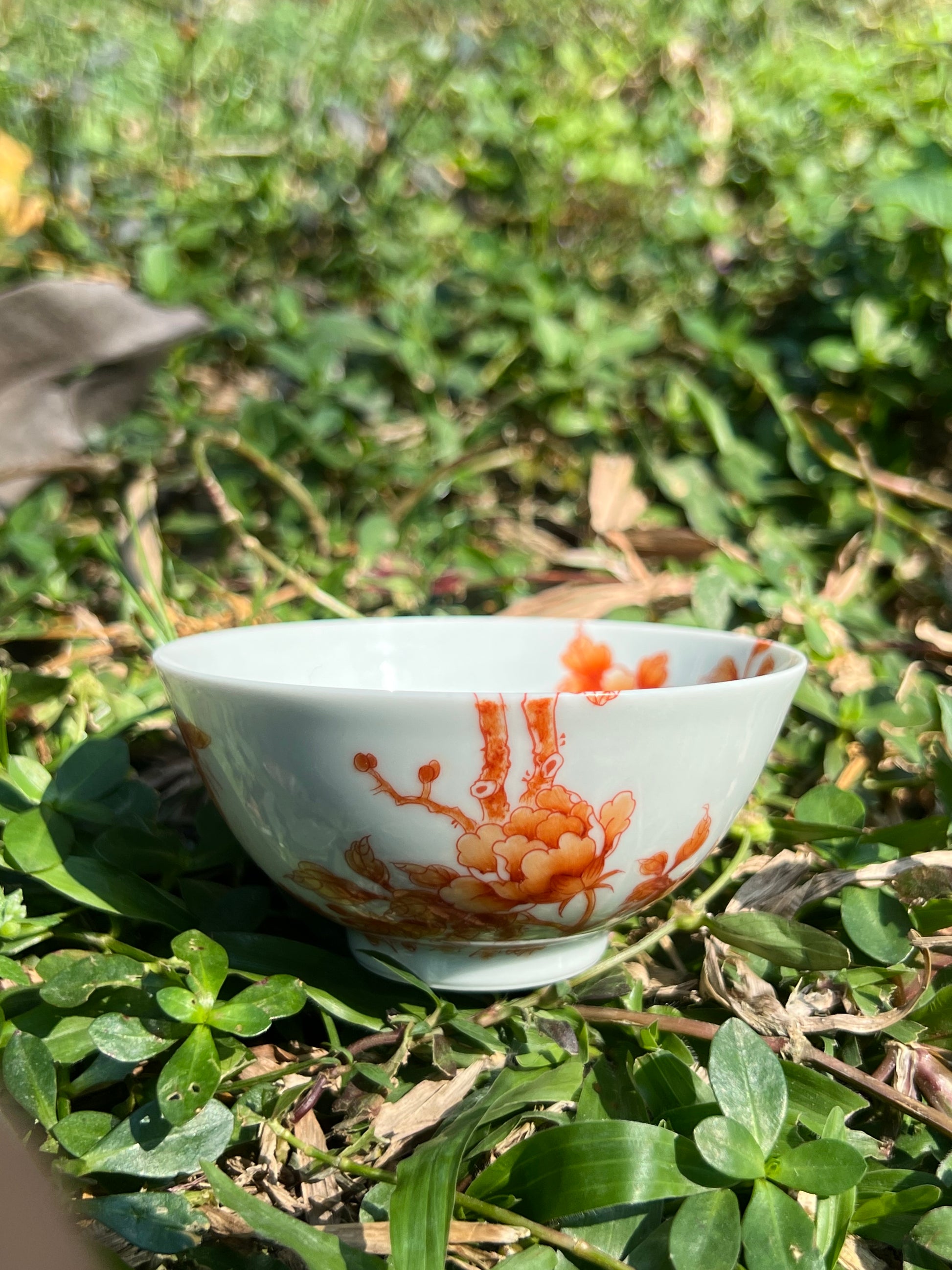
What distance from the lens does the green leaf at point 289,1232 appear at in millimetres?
528

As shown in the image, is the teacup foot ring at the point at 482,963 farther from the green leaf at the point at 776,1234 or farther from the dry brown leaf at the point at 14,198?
the dry brown leaf at the point at 14,198

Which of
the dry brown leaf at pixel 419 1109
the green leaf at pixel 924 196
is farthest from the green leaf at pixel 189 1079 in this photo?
the green leaf at pixel 924 196

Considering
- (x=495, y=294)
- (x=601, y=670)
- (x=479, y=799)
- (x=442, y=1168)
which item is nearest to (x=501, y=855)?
(x=479, y=799)

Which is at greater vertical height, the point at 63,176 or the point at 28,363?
the point at 63,176

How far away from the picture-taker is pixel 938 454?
55.3 inches

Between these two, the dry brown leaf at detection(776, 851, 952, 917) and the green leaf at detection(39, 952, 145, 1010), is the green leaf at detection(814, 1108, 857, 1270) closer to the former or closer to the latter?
the dry brown leaf at detection(776, 851, 952, 917)

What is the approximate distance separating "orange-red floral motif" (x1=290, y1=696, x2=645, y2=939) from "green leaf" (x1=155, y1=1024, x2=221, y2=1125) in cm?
11

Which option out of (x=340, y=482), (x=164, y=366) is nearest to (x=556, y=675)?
(x=340, y=482)

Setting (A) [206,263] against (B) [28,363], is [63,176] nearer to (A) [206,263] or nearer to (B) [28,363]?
(A) [206,263]

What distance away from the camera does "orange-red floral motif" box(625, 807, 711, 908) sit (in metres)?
0.64

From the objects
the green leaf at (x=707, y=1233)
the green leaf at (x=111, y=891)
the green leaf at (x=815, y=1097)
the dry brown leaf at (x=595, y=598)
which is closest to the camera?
the green leaf at (x=707, y=1233)

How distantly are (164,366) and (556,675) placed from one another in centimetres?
73

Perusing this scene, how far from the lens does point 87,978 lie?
645 mm

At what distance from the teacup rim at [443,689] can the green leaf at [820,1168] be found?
25 cm
